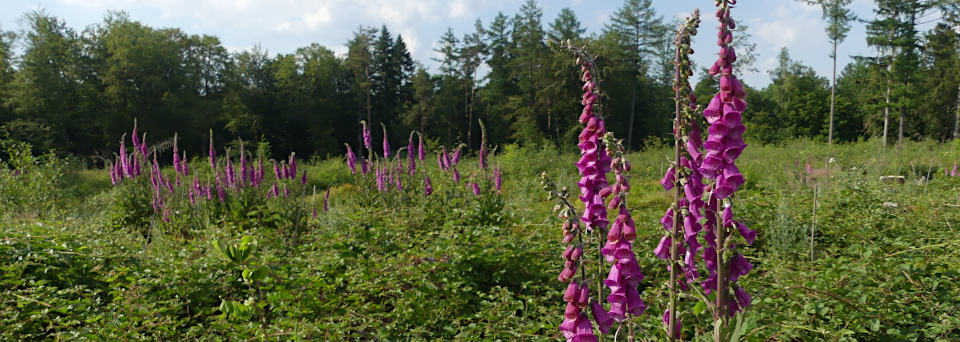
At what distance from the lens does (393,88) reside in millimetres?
40906

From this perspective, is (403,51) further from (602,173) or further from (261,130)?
(602,173)

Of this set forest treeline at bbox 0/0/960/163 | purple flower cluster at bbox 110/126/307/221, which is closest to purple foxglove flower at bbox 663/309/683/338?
purple flower cluster at bbox 110/126/307/221

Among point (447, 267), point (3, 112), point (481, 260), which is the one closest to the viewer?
point (447, 267)

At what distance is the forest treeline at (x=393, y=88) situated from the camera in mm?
27953

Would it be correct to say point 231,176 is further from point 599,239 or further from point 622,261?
point 622,261

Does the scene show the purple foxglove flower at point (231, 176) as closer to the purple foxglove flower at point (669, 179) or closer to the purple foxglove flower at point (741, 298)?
the purple foxglove flower at point (669, 179)

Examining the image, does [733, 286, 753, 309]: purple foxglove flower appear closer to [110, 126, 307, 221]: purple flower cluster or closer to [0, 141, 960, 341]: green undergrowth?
[0, 141, 960, 341]: green undergrowth

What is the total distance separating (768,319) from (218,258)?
3820 millimetres

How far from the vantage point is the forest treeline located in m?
28.0

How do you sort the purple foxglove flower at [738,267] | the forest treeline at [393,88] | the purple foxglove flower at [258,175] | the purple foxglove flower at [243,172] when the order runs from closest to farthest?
the purple foxglove flower at [738,267] → the purple foxglove flower at [243,172] → the purple foxglove flower at [258,175] → the forest treeline at [393,88]

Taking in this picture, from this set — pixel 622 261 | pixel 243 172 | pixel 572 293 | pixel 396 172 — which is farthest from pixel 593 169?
pixel 243 172

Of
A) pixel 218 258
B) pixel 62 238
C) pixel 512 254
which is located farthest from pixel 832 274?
pixel 62 238

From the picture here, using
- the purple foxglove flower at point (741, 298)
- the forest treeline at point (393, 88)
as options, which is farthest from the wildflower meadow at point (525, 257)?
the forest treeline at point (393, 88)

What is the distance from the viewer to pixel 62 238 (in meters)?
4.14
